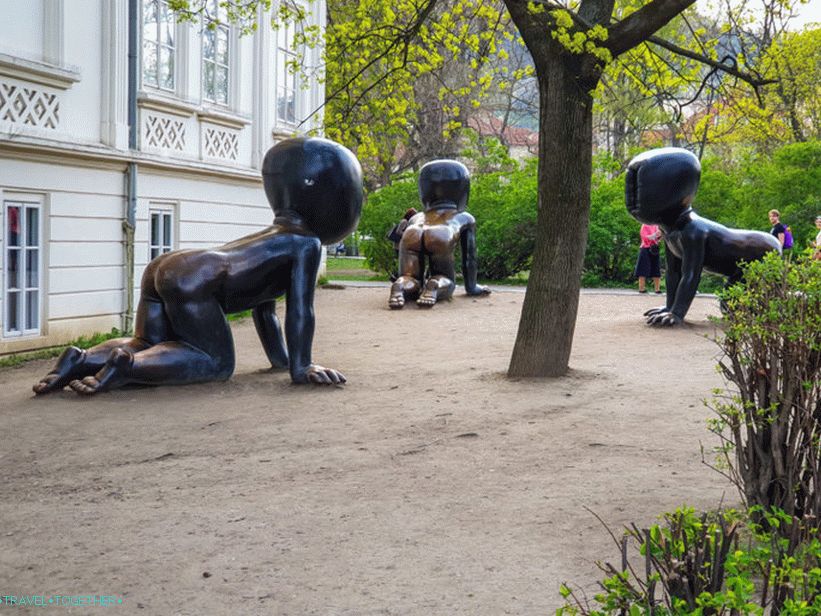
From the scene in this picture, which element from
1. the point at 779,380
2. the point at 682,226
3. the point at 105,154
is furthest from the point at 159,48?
the point at 779,380

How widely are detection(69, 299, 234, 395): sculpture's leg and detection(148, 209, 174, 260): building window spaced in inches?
299

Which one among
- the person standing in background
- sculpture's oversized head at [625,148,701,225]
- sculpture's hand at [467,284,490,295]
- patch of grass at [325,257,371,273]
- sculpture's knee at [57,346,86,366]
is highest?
sculpture's oversized head at [625,148,701,225]

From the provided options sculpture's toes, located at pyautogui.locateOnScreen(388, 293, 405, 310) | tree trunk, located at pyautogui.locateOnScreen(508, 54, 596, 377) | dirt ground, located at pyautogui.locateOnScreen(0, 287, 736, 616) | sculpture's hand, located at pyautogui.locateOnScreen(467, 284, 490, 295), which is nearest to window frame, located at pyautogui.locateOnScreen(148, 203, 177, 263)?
sculpture's toes, located at pyautogui.locateOnScreen(388, 293, 405, 310)

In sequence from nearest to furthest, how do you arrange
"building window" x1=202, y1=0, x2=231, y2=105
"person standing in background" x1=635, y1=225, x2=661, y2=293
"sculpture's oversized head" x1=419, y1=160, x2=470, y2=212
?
"sculpture's oversized head" x1=419, y1=160, x2=470, y2=212
"building window" x1=202, y1=0, x2=231, y2=105
"person standing in background" x1=635, y1=225, x2=661, y2=293

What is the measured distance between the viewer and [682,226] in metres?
13.4

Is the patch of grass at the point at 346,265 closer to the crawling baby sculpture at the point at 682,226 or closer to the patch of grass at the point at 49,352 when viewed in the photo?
the patch of grass at the point at 49,352

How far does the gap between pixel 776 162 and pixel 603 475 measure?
2065cm

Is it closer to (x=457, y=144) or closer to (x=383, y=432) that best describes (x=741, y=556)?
(x=383, y=432)

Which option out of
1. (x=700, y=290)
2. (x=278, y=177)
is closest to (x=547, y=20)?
(x=278, y=177)

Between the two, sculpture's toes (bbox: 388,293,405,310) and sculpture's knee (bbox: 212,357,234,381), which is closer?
sculpture's knee (bbox: 212,357,234,381)

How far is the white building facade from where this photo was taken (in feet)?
42.9

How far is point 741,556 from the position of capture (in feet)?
10.1

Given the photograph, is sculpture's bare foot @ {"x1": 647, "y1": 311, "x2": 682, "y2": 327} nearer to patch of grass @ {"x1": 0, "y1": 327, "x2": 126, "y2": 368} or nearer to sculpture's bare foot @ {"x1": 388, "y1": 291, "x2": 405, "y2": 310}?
sculpture's bare foot @ {"x1": 388, "y1": 291, "x2": 405, "y2": 310}

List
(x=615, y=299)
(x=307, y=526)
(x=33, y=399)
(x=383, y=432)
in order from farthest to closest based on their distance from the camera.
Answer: (x=615, y=299) → (x=33, y=399) → (x=383, y=432) → (x=307, y=526)
